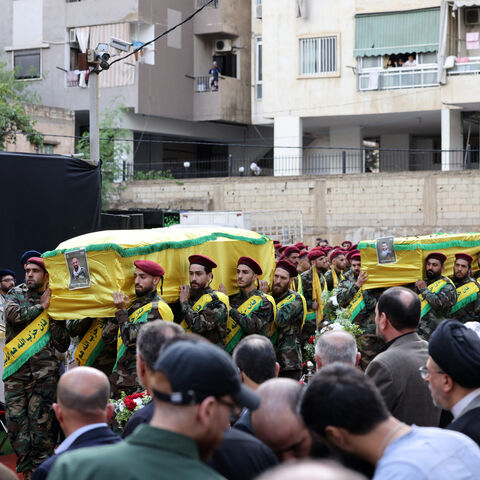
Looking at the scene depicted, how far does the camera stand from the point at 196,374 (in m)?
2.86

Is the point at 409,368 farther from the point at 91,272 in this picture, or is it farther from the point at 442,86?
the point at 442,86

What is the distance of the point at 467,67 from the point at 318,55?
17.8ft

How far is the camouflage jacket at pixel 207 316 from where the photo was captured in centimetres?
820

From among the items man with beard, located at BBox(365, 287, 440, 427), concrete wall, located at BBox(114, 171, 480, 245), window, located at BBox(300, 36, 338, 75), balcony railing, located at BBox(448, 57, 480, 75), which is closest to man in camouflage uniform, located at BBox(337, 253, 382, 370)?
man with beard, located at BBox(365, 287, 440, 427)

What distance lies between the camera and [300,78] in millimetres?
32281

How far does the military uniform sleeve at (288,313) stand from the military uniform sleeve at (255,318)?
0.46m

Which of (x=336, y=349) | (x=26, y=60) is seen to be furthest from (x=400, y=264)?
(x=26, y=60)

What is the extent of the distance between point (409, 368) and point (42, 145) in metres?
26.1

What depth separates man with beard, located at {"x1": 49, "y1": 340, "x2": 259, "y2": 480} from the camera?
8.98 ft

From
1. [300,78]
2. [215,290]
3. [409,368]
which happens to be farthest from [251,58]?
[409,368]

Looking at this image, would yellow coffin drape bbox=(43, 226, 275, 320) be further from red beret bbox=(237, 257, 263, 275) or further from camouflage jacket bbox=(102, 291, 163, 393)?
red beret bbox=(237, 257, 263, 275)

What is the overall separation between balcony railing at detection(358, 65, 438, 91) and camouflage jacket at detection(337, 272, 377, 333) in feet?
64.3

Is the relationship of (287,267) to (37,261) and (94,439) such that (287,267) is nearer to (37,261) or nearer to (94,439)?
(37,261)

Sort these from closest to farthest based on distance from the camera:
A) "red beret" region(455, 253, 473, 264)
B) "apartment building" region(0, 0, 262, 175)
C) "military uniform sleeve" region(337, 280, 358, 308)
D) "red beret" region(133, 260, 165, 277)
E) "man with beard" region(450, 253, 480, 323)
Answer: "red beret" region(133, 260, 165, 277) < "man with beard" region(450, 253, 480, 323) < "red beret" region(455, 253, 473, 264) < "military uniform sleeve" region(337, 280, 358, 308) < "apartment building" region(0, 0, 262, 175)
